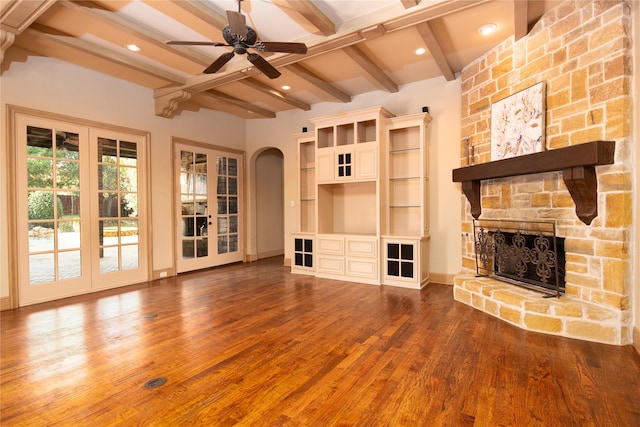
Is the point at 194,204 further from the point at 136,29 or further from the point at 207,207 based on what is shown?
the point at 136,29

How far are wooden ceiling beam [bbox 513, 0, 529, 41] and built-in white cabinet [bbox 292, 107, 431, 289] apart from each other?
1.45 meters

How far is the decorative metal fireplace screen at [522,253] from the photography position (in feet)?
10.5

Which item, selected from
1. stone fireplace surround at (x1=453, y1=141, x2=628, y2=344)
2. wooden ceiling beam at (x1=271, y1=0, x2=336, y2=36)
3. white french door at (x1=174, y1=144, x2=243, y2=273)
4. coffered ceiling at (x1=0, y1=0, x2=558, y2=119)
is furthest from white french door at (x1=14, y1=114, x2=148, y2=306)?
stone fireplace surround at (x1=453, y1=141, x2=628, y2=344)

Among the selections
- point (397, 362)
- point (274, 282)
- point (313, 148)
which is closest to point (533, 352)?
point (397, 362)

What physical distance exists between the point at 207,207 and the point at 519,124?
511 centimetres

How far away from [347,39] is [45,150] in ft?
13.1

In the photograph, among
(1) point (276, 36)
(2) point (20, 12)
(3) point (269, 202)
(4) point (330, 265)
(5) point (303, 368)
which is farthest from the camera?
(3) point (269, 202)

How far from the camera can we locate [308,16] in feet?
10.4

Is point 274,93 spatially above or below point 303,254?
above

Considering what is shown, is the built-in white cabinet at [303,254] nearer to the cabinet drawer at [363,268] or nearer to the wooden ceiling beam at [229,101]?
the cabinet drawer at [363,268]

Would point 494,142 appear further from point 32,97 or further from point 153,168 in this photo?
point 32,97

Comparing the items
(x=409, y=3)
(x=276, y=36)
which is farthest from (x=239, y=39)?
(x=409, y=3)

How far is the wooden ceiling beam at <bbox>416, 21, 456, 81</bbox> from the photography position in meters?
3.37

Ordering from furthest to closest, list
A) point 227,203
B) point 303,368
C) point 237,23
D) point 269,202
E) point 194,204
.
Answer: point 269,202
point 227,203
point 194,204
point 237,23
point 303,368
